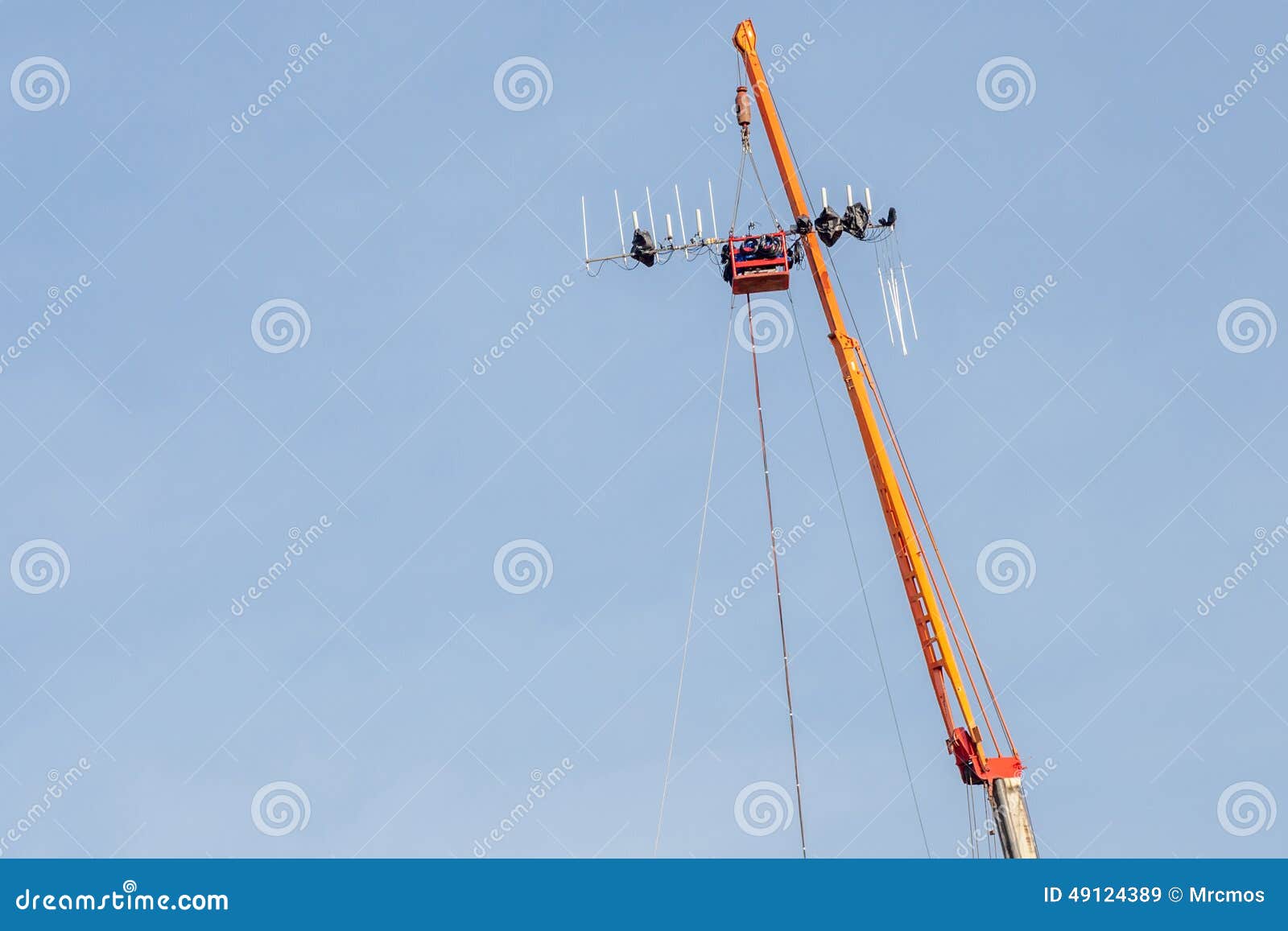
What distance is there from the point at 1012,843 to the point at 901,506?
1145 cm

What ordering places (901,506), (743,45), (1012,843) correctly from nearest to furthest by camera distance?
(1012,843) < (901,506) < (743,45)

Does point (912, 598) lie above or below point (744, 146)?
below

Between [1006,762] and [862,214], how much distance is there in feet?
58.2

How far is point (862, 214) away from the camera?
204 feet

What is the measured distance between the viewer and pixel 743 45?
233ft
